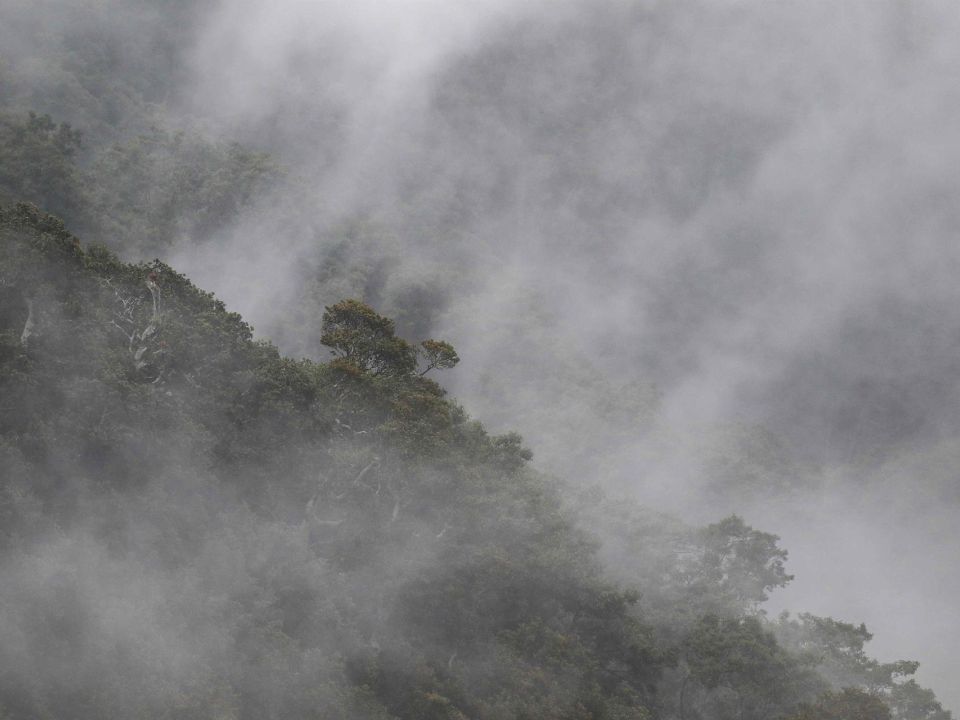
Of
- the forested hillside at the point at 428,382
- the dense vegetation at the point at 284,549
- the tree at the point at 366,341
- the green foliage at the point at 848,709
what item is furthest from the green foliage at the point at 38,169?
the green foliage at the point at 848,709

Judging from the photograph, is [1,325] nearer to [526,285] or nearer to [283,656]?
[283,656]

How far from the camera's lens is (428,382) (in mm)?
24938

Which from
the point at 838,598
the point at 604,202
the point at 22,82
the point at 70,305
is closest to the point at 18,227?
the point at 70,305

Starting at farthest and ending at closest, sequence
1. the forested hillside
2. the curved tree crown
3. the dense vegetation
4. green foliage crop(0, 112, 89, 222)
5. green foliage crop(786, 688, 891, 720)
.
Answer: green foliage crop(0, 112, 89, 222), the curved tree crown, green foliage crop(786, 688, 891, 720), the forested hillside, the dense vegetation

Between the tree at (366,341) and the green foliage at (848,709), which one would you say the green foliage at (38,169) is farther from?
the green foliage at (848,709)

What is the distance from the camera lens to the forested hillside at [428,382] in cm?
1880

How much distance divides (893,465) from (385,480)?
332ft

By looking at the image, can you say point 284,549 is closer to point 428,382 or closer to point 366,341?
point 366,341

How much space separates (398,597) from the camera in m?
22.7

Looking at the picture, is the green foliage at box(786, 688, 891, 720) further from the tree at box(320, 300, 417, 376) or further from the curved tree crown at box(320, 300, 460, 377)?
the tree at box(320, 300, 417, 376)

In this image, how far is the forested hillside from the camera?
18797mm

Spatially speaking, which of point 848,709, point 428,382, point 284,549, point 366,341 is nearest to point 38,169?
point 366,341

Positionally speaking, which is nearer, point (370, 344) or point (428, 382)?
point (370, 344)

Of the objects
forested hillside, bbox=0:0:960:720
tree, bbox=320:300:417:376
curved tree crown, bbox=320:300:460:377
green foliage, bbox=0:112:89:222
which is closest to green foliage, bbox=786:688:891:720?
forested hillside, bbox=0:0:960:720
